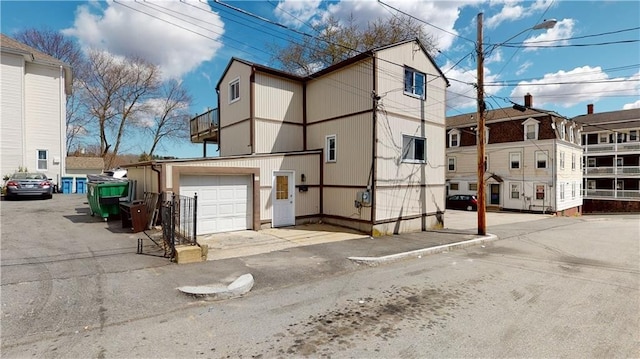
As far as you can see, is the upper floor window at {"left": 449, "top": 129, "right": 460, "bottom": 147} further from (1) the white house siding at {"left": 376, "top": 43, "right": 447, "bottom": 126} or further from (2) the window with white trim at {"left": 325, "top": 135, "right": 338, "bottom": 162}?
(2) the window with white trim at {"left": 325, "top": 135, "right": 338, "bottom": 162}

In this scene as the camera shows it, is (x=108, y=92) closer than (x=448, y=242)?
No

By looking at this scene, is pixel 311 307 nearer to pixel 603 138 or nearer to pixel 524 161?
pixel 524 161

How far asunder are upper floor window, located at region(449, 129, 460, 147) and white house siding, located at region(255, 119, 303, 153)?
22906 mm

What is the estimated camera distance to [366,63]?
11.6m

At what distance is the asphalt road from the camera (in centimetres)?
371

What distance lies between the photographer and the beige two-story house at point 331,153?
11.1 m

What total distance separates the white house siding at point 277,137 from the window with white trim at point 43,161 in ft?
59.6

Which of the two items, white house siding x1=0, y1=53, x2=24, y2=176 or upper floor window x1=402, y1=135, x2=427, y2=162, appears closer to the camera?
upper floor window x1=402, y1=135, x2=427, y2=162

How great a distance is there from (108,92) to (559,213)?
150ft

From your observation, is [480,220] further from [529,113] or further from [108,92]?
[108,92]

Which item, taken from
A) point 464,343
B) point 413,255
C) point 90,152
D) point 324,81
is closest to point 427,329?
point 464,343

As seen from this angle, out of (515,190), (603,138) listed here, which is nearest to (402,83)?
(515,190)

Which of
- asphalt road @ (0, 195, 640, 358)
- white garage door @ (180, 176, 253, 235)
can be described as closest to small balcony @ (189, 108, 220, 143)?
white garage door @ (180, 176, 253, 235)

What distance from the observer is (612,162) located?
3438 centimetres
